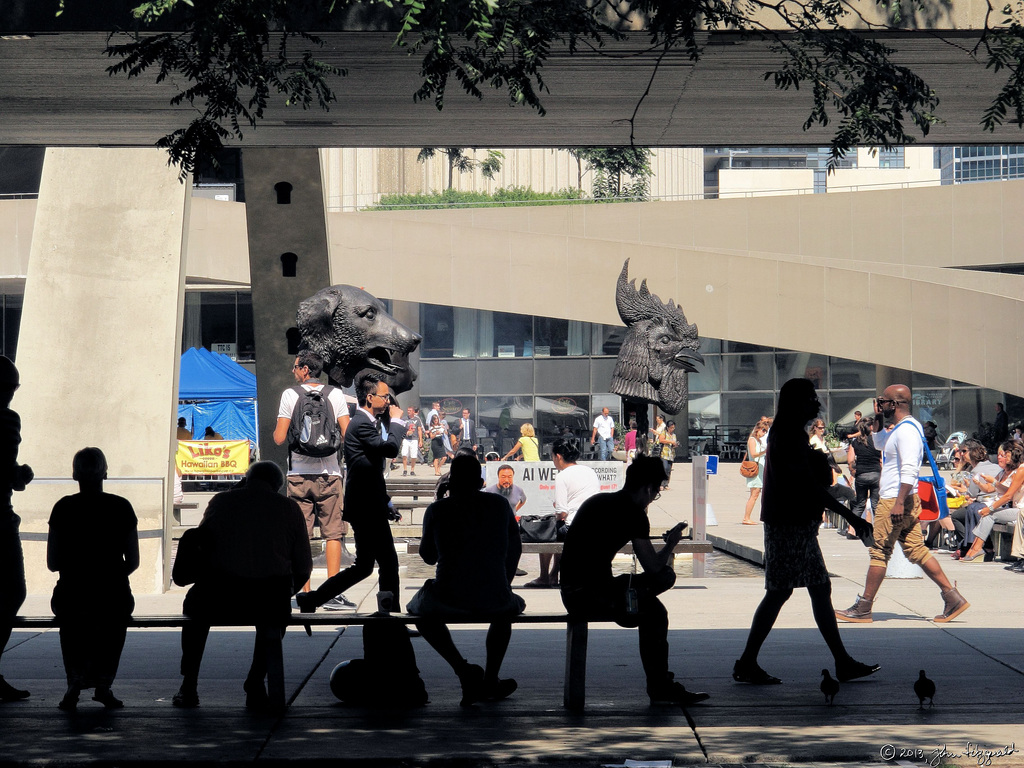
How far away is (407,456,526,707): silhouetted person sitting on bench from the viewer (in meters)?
6.76

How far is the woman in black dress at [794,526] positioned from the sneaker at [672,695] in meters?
0.63

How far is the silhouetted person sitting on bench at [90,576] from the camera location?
6723mm

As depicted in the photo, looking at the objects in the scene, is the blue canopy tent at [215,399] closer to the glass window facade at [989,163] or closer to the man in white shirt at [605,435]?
the man in white shirt at [605,435]

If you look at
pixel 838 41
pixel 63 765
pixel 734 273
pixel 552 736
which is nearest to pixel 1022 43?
pixel 838 41

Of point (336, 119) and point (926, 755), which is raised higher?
point (336, 119)

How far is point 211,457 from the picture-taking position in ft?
75.7

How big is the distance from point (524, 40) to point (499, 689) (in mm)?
3420

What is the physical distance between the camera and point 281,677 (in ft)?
22.3

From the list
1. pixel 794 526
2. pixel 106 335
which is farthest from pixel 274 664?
pixel 106 335

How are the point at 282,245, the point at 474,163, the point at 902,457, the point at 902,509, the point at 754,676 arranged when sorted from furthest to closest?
the point at 474,163 → the point at 282,245 → the point at 902,457 → the point at 902,509 → the point at 754,676

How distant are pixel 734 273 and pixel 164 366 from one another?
2840 centimetres

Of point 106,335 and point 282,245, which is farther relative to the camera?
point 282,245

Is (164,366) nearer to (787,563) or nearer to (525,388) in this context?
(787,563)

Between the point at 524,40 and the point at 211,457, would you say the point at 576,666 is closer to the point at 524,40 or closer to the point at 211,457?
the point at 524,40
